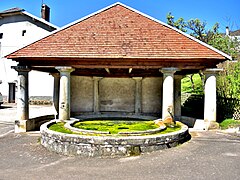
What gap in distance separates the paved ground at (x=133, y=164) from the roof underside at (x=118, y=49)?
320 centimetres

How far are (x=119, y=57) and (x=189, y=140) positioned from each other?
3771 millimetres

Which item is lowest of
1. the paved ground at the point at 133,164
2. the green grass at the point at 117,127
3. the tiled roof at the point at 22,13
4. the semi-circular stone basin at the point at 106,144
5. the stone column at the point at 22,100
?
the paved ground at the point at 133,164

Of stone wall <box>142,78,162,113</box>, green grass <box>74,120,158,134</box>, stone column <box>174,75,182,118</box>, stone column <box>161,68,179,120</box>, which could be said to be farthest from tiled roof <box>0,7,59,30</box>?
stone column <box>161,68,179,120</box>

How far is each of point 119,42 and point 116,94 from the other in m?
4.16

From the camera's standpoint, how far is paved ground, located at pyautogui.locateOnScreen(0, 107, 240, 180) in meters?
5.21

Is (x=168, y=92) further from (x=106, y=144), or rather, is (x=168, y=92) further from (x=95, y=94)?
(x=95, y=94)

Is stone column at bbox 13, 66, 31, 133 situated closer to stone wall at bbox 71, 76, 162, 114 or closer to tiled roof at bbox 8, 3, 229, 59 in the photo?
tiled roof at bbox 8, 3, 229, 59

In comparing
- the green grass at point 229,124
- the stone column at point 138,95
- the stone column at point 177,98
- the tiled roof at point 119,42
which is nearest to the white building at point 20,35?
the stone column at point 138,95

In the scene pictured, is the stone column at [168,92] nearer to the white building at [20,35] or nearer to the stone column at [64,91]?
the stone column at [64,91]

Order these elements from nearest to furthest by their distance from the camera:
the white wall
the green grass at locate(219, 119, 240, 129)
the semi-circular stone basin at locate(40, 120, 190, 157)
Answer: the semi-circular stone basin at locate(40, 120, 190, 157), the green grass at locate(219, 119, 240, 129), the white wall

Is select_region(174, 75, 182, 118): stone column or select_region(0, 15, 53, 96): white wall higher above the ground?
select_region(0, 15, 53, 96): white wall

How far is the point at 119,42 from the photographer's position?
948cm

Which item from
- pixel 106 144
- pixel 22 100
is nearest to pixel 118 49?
pixel 106 144

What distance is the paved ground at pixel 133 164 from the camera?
5207 mm
